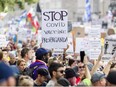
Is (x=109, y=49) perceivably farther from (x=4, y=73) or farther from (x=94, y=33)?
(x=4, y=73)

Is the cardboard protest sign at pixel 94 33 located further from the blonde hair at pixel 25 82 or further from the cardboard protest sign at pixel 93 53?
the blonde hair at pixel 25 82

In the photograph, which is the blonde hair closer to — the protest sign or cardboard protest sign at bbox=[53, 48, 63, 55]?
cardboard protest sign at bbox=[53, 48, 63, 55]

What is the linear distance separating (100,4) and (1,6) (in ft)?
237

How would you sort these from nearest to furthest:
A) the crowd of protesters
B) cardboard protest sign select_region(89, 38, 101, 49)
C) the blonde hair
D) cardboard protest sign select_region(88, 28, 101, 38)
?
the crowd of protesters → the blonde hair → cardboard protest sign select_region(89, 38, 101, 49) → cardboard protest sign select_region(88, 28, 101, 38)

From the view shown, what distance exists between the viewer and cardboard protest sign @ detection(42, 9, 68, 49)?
14164 mm

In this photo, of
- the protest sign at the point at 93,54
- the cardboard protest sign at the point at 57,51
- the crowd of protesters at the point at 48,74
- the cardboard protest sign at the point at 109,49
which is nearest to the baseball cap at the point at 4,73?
the crowd of protesters at the point at 48,74

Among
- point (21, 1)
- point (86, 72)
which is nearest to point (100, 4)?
point (21, 1)

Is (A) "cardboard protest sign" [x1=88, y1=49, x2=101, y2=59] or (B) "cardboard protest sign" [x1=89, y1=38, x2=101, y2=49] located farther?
(B) "cardboard protest sign" [x1=89, y1=38, x2=101, y2=49]

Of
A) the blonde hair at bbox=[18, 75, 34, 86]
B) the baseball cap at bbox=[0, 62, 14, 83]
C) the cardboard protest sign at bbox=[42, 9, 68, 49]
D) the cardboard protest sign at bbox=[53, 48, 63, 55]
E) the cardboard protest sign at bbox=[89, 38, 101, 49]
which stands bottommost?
the cardboard protest sign at bbox=[89, 38, 101, 49]

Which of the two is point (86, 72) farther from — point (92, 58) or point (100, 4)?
point (100, 4)

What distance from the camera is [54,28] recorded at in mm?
14391

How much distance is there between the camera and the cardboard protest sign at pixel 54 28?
1416 cm

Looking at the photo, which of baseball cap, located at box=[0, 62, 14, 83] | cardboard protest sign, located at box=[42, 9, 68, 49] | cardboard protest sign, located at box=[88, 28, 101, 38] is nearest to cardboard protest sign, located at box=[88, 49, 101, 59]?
cardboard protest sign, located at box=[42, 9, 68, 49]

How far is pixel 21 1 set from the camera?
22.5 meters
